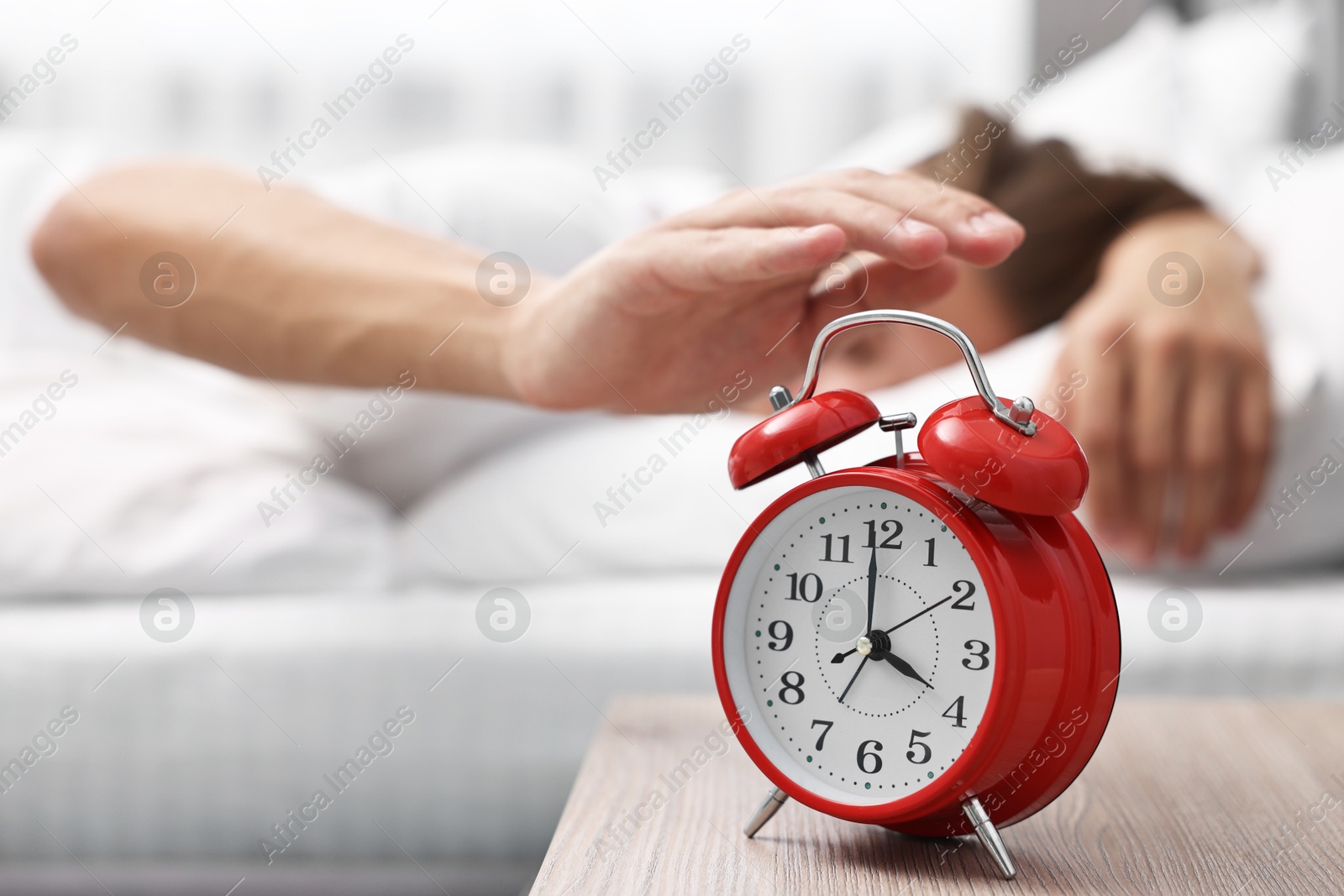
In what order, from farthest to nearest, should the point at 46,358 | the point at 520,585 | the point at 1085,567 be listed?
1. the point at 46,358
2. the point at 520,585
3. the point at 1085,567

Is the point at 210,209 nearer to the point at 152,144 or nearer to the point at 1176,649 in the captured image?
the point at 152,144

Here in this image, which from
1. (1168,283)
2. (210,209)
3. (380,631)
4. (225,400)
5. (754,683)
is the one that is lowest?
(754,683)

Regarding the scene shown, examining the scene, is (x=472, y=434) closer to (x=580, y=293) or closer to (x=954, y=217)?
(x=580, y=293)

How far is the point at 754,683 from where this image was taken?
1.90ft

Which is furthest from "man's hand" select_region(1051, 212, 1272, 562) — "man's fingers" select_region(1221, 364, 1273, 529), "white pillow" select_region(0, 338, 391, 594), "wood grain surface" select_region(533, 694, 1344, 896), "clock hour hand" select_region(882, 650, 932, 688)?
"white pillow" select_region(0, 338, 391, 594)

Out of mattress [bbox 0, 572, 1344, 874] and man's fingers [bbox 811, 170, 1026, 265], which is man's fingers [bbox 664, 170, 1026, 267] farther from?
mattress [bbox 0, 572, 1344, 874]

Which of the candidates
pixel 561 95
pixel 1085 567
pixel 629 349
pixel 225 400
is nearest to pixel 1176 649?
pixel 1085 567

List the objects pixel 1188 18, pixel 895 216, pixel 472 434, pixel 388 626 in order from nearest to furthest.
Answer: pixel 895 216
pixel 388 626
pixel 472 434
pixel 1188 18

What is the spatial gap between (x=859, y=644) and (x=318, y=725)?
2.03 ft

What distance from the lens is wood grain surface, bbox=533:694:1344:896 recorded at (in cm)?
52

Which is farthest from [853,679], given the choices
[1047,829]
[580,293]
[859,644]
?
[580,293]

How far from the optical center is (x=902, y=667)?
0.53m

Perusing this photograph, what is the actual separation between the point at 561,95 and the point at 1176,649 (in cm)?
96

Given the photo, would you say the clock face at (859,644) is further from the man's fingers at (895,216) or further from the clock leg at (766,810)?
the man's fingers at (895,216)
